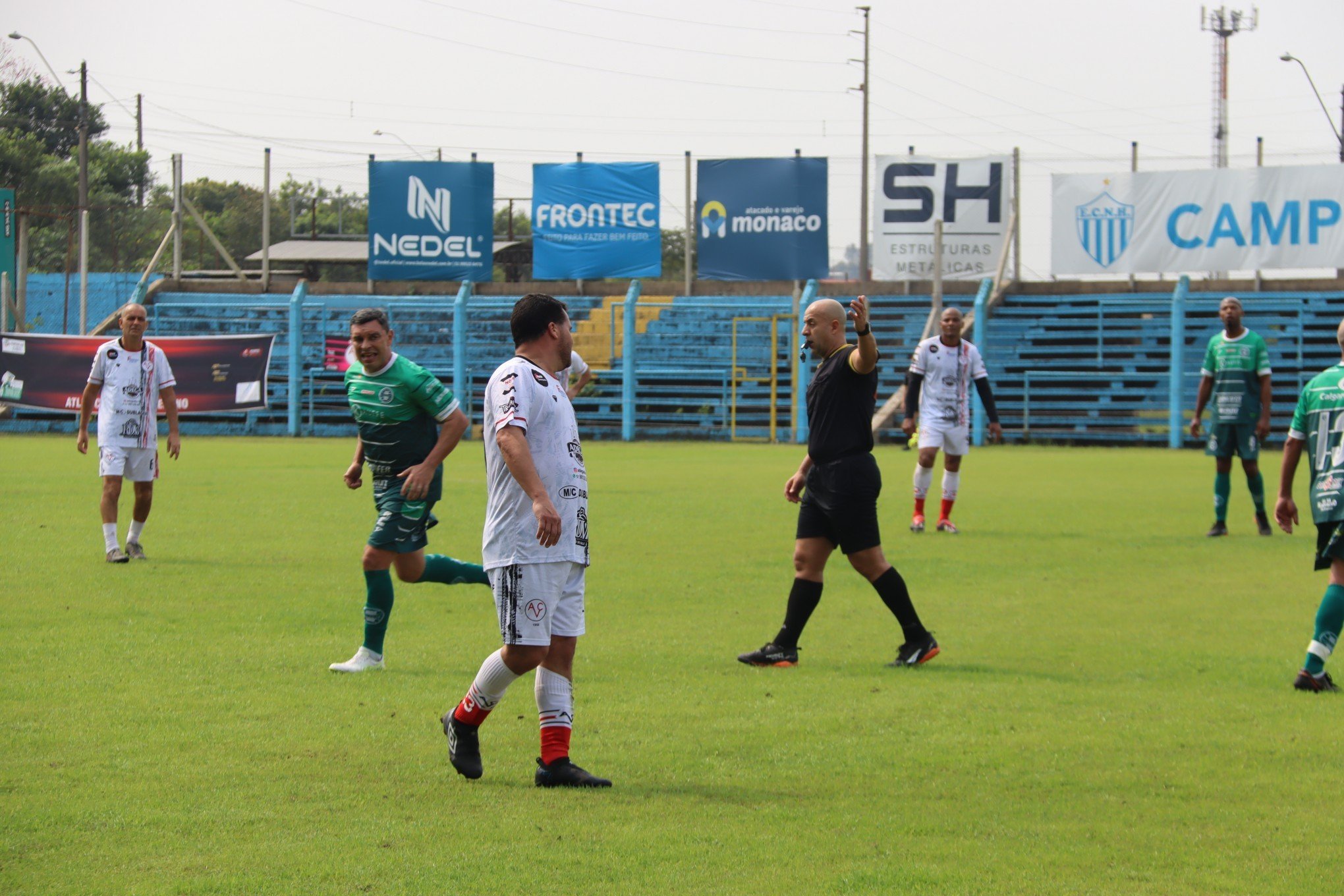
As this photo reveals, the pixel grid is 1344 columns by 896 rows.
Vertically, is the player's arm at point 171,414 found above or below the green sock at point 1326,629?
above

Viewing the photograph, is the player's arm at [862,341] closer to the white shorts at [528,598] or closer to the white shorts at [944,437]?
the white shorts at [528,598]

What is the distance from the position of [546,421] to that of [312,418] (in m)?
30.5

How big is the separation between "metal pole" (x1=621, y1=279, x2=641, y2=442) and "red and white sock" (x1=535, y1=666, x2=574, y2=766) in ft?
89.4

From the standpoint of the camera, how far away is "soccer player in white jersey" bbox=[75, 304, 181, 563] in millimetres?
11609

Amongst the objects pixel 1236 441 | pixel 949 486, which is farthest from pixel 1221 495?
pixel 949 486

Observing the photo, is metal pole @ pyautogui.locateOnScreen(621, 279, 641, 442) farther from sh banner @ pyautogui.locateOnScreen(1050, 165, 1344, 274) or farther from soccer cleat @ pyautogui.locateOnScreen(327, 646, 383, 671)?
soccer cleat @ pyautogui.locateOnScreen(327, 646, 383, 671)

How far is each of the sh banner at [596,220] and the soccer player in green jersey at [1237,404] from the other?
826 inches

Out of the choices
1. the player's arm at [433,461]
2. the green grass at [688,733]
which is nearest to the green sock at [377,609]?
the green grass at [688,733]

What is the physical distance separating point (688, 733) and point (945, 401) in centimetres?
905

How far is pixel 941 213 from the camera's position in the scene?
107 feet

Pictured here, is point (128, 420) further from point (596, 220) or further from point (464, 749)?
point (596, 220)

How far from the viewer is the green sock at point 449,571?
8.38 metres

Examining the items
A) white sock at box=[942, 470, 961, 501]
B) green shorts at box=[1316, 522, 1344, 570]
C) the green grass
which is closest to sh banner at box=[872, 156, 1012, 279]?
white sock at box=[942, 470, 961, 501]

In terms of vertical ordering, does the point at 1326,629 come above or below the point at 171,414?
below
